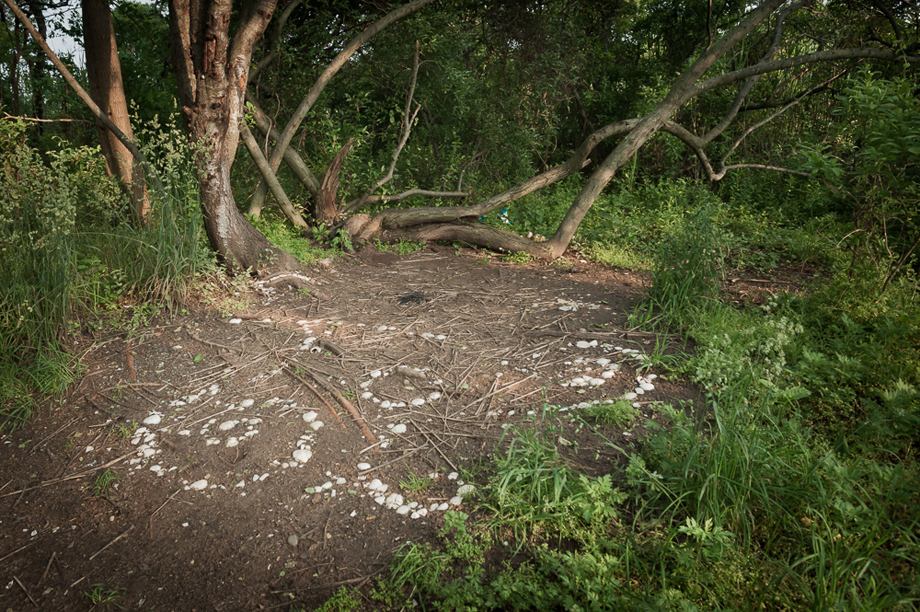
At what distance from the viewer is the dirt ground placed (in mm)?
2062

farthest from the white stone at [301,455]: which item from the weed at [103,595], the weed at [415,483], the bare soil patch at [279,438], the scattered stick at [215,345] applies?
the scattered stick at [215,345]

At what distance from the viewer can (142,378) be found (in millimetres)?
3383

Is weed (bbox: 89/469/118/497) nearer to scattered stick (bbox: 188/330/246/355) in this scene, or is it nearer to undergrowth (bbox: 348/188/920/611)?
scattered stick (bbox: 188/330/246/355)

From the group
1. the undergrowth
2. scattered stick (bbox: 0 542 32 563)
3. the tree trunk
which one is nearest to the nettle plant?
the undergrowth

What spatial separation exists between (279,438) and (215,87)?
125 inches

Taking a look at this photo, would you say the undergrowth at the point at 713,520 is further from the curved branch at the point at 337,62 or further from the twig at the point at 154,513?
the curved branch at the point at 337,62

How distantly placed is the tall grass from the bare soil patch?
25cm

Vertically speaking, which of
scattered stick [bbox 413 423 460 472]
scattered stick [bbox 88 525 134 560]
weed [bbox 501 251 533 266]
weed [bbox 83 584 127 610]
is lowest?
weed [bbox 83 584 127 610]

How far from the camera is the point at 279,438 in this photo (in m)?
2.79

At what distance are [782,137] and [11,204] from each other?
1020 cm

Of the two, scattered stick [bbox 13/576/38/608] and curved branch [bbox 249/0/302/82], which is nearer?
scattered stick [bbox 13/576/38/608]

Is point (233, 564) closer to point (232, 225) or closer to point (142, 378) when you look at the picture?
point (142, 378)

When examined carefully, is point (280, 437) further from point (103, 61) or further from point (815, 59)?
point (815, 59)

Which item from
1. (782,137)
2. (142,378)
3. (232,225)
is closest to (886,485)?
(142,378)
